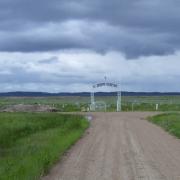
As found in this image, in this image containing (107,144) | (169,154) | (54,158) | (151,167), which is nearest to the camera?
(151,167)

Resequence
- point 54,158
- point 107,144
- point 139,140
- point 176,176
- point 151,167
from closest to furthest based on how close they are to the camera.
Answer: point 176,176
point 151,167
point 54,158
point 107,144
point 139,140

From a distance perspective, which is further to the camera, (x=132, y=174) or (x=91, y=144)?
(x=91, y=144)

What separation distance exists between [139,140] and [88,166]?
11111 mm

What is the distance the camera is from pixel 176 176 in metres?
15.7

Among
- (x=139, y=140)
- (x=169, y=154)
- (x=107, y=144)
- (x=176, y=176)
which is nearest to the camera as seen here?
(x=176, y=176)

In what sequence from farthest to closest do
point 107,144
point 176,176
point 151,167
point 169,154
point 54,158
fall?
point 107,144
point 169,154
point 54,158
point 151,167
point 176,176

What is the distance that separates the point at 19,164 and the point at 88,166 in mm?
2373

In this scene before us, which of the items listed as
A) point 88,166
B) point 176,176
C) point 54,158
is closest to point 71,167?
point 88,166

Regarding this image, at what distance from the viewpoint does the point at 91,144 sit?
2614 centimetres

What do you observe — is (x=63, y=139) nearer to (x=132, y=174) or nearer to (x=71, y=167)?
(x=71, y=167)

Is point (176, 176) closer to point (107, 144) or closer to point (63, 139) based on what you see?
point (107, 144)

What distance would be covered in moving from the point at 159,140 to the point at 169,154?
705 centimetres

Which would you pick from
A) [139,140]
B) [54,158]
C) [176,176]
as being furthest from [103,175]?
[139,140]

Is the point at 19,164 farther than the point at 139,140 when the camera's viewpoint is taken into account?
No
